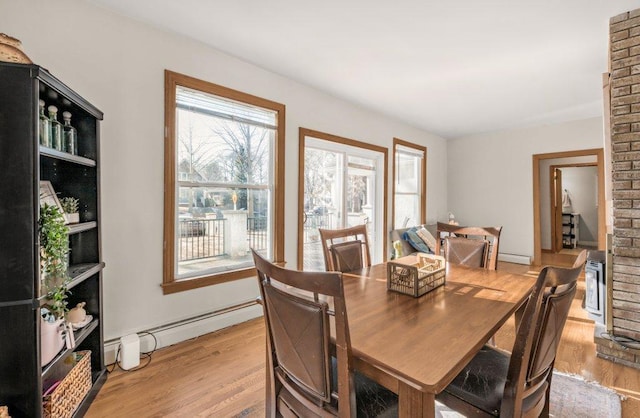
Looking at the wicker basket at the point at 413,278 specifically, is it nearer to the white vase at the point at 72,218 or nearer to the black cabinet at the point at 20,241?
the black cabinet at the point at 20,241

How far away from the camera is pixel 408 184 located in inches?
217

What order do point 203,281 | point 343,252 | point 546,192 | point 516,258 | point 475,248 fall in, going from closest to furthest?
1. point 343,252
2. point 475,248
3. point 203,281
4. point 516,258
5. point 546,192

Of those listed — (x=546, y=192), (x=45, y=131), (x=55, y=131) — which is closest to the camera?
(x=45, y=131)

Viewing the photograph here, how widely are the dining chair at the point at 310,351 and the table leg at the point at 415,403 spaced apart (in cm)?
15

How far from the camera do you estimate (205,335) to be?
8.64ft

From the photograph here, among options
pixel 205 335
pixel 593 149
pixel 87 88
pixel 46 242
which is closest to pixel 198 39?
pixel 87 88

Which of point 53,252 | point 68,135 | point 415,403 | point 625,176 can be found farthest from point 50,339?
point 625,176

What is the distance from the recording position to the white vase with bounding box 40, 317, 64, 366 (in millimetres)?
1354

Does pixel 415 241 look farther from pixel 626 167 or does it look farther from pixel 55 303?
pixel 55 303

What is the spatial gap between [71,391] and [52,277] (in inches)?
24.7

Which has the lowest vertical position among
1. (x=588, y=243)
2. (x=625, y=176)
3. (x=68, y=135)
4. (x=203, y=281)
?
(x=588, y=243)

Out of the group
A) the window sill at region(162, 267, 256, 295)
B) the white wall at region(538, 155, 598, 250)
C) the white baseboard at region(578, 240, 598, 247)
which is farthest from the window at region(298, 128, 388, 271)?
the white baseboard at region(578, 240, 598, 247)

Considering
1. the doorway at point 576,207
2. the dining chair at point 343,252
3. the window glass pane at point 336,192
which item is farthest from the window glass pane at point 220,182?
the doorway at point 576,207

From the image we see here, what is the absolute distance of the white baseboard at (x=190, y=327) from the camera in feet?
7.13
